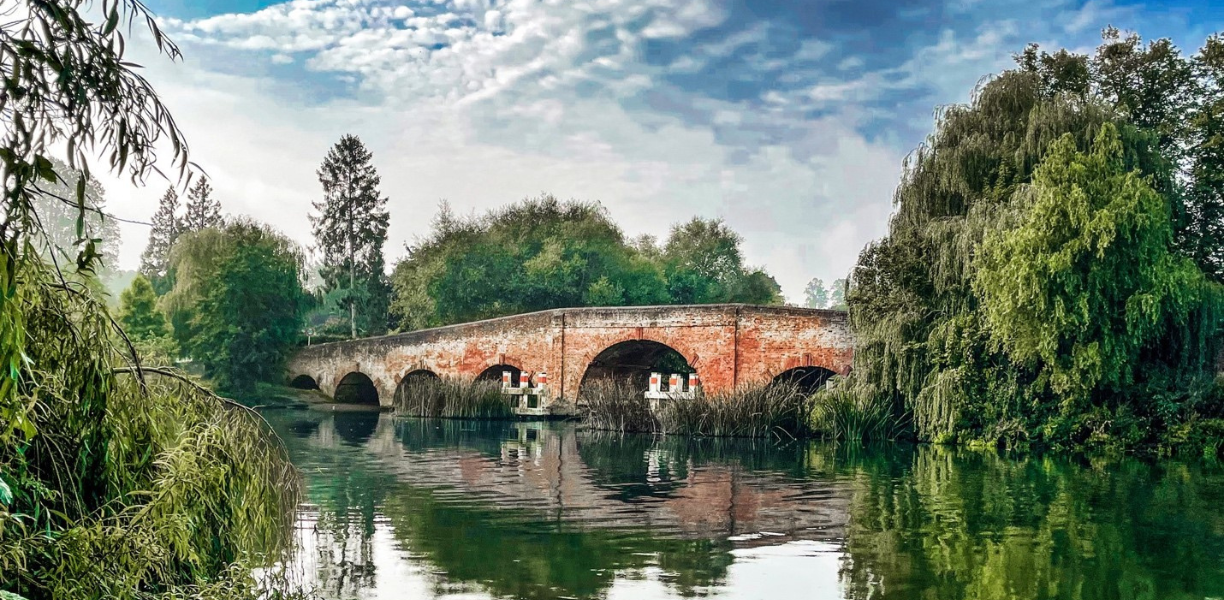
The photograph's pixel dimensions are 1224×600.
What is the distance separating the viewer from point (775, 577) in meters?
7.84

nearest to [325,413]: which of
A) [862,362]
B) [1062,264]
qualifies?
[862,362]

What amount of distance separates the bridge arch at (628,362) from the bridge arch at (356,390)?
9.35 meters

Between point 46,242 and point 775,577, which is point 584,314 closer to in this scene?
point 775,577

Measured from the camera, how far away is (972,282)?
1809 centimetres

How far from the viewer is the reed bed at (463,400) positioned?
2606cm

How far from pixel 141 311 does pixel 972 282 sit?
76.8 ft

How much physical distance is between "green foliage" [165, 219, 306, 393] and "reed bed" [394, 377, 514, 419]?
817 centimetres

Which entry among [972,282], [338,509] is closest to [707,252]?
[972,282]

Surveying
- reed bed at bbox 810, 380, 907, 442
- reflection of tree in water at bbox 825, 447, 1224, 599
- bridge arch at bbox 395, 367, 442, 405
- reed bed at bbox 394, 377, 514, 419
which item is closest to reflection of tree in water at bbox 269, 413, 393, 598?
reflection of tree in water at bbox 825, 447, 1224, 599

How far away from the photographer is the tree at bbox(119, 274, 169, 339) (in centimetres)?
3077

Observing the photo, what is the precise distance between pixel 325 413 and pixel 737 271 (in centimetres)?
2197

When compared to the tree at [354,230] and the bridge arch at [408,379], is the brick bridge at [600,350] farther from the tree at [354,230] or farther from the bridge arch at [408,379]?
the tree at [354,230]

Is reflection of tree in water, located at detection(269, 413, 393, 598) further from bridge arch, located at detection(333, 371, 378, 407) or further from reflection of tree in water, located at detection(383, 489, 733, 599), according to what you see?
bridge arch, located at detection(333, 371, 378, 407)

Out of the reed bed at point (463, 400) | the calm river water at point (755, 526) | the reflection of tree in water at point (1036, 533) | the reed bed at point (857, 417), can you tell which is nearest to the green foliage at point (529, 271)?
the reed bed at point (463, 400)
